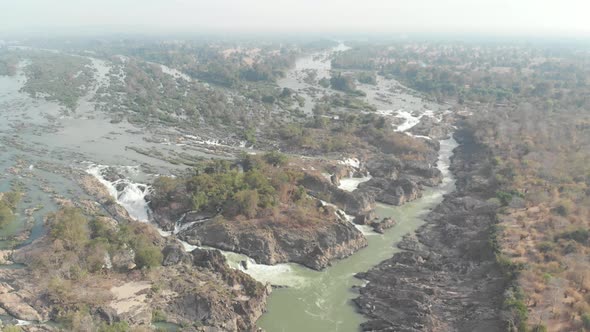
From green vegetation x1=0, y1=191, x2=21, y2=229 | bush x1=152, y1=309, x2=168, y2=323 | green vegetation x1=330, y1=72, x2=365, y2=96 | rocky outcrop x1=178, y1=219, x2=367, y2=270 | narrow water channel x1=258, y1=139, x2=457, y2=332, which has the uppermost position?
green vegetation x1=330, y1=72, x2=365, y2=96

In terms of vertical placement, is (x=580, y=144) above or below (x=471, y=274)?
above

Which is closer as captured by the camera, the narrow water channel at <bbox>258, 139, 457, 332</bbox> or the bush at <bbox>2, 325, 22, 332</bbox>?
the bush at <bbox>2, 325, 22, 332</bbox>

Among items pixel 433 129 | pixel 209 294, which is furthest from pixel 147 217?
pixel 433 129

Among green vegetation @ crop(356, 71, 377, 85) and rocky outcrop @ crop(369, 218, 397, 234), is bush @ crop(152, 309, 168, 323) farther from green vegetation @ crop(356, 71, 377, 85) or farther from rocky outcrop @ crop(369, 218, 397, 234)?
green vegetation @ crop(356, 71, 377, 85)

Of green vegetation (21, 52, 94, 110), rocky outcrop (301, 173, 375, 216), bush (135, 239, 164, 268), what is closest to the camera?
bush (135, 239, 164, 268)

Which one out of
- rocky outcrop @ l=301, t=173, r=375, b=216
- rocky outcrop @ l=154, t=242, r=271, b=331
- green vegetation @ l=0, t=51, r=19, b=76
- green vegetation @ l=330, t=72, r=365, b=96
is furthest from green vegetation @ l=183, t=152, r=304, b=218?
green vegetation @ l=0, t=51, r=19, b=76

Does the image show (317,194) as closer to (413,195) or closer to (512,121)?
(413,195)

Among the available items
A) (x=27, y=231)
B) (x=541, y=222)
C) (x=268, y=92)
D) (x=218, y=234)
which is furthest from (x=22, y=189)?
(x=268, y=92)
